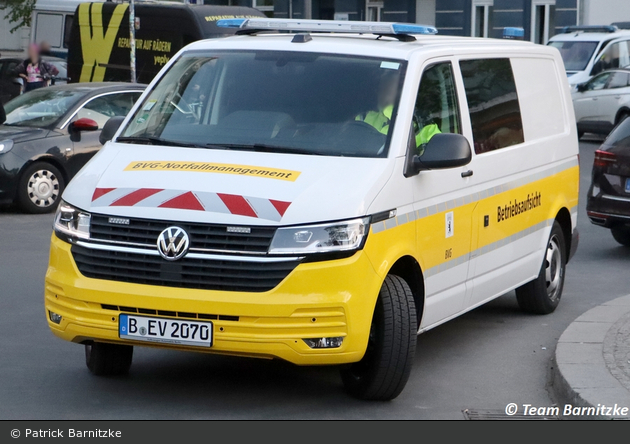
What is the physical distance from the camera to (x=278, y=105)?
254 inches

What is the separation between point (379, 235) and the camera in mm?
5645

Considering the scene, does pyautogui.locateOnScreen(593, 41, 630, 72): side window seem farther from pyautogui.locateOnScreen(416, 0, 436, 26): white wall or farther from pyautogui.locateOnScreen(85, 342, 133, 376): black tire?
pyautogui.locateOnScreen(85, 342, 133, 376): black tire

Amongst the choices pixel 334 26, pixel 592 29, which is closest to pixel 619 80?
pixel 592 29

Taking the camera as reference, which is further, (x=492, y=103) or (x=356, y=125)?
(x=492, y=103)

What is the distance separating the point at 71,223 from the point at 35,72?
19086 mm

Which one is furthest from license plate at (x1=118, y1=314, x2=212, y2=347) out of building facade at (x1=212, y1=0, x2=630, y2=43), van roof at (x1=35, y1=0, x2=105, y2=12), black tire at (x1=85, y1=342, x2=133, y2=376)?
building facade at (x1=212, y1=0, x2=630, y2=43)

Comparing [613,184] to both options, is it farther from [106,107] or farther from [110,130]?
[106,107]

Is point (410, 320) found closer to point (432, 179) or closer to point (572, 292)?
point (432, 179)

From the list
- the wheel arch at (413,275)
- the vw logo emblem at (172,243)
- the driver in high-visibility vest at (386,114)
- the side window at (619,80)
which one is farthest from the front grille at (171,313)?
the side window at (619,80)

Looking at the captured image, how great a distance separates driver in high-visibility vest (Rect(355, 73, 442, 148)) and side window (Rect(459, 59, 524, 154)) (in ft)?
2.04

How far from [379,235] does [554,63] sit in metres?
3.74

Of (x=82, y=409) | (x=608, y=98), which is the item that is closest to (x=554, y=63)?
(x=82, y=409)

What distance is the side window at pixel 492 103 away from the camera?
7035 millimetres

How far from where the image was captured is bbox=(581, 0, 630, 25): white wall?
35.9 metres
